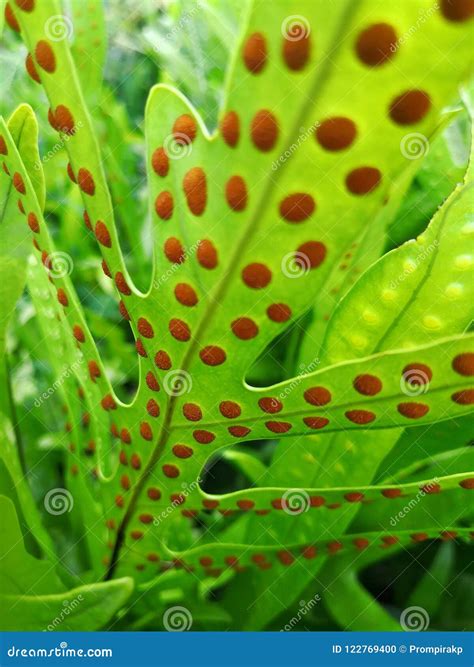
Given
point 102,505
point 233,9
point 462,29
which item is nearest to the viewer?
point 462,29

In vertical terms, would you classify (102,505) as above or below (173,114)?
below

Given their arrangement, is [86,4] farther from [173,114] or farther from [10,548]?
[10,548]

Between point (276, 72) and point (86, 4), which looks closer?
point (276, 72)

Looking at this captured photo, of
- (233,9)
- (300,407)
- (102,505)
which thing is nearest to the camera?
(300,407)

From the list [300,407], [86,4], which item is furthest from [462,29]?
[86,4]

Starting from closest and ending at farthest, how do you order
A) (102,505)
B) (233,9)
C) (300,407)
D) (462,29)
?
(462,29)
(300,407)
(102,505)
(233,9)

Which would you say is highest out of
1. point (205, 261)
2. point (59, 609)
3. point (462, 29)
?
point (462, 29)

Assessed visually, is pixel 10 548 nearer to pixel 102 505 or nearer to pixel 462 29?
pixel 102 505

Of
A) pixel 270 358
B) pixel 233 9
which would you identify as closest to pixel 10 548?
pixel 270 358

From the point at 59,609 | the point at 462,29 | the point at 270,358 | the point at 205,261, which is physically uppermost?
the point at 462,29
